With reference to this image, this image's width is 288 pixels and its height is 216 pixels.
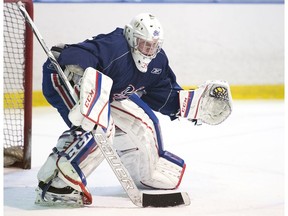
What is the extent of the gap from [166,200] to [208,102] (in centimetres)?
46

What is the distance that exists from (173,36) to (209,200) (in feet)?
7.80

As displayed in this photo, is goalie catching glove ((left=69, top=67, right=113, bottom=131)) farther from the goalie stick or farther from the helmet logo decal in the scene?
the helmet logo decal

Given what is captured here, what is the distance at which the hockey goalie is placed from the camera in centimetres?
277

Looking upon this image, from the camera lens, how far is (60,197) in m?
2.90

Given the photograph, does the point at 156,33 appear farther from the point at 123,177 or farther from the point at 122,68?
the point at 123,177

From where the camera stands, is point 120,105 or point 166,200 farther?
point 120,105

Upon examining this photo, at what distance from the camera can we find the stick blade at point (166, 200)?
294cm

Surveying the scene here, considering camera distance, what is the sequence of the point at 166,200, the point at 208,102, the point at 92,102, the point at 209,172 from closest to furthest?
the point at 92,102, the point at 166,200, the point at 208,102, the point at 209,172

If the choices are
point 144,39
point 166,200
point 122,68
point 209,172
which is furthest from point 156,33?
point 209,172

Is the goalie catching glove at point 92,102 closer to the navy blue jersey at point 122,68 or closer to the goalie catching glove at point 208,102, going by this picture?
the navy blue jersey at point 122,68

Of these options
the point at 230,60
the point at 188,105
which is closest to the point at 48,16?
the point at 230,60

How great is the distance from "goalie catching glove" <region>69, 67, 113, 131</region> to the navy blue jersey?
116mm

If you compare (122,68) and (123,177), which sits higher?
(122,68)

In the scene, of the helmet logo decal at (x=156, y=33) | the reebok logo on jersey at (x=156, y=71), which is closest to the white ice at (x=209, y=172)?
the reebok logo on jersey at (x=156, y=71)
